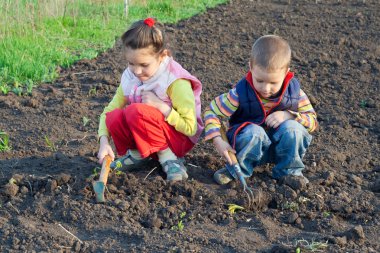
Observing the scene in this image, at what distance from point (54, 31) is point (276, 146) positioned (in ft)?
14.2

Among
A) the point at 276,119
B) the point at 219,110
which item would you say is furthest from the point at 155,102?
the point at 276,119

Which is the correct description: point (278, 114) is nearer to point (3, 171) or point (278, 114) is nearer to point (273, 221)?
point (273, 221)

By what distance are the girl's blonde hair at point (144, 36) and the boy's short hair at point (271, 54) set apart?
59cm

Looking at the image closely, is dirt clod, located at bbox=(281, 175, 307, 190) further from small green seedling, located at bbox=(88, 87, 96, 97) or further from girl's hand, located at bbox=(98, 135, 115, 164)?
small green seedling, located at bbox=(88, 87, 96, 97)

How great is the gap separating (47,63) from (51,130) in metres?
1.78

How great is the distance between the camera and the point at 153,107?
430 centimetres

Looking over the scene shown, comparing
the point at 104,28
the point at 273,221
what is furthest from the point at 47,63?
the point at 273,221

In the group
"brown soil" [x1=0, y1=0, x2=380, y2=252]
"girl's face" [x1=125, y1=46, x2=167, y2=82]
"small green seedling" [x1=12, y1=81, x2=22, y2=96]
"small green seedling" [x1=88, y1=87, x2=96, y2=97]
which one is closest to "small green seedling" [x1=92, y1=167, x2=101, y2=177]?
"brown soil" [x1=0, y1=0, x2=380, y2=252]

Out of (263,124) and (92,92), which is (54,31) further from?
(263,124)

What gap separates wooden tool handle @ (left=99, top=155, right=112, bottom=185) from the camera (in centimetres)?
406

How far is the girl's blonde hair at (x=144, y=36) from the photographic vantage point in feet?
13.6

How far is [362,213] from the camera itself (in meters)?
4.11

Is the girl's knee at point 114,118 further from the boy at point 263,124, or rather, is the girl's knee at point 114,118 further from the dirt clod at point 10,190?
the dirt clod at point 10,190

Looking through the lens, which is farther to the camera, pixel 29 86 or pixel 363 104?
pixel 29 86
